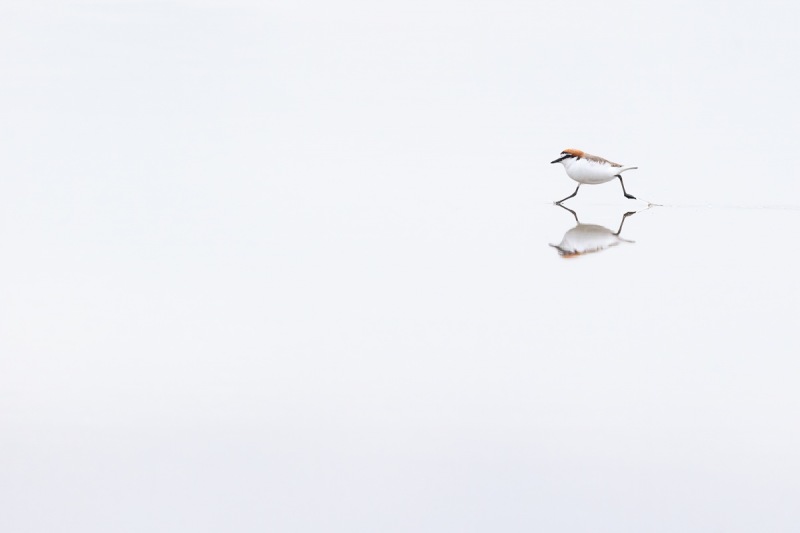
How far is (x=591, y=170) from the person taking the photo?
13.4 m

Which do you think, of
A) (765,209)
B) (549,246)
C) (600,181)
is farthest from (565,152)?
(549,246)

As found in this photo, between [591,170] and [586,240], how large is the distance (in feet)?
9.11

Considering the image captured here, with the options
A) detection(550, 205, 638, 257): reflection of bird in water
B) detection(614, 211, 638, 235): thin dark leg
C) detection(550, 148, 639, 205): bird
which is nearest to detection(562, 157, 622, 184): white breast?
detection(550, 148, 639, 205): bird

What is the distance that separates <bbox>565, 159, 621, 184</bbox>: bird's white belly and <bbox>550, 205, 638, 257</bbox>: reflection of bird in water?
1.39m

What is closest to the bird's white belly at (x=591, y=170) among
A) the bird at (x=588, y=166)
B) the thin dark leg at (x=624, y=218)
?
the bird at (x=588, y=166)

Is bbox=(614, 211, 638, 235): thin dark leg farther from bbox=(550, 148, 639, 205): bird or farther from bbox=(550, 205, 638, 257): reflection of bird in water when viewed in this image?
bbox=(550, 148, 639, 205): bird

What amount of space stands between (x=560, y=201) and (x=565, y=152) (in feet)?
3.16

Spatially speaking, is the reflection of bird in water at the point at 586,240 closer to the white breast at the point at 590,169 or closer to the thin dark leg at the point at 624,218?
the thin dark leg at the point at 624,218

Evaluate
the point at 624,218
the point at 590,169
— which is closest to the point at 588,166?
the point at 590,169

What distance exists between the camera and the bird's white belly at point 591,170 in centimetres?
1338

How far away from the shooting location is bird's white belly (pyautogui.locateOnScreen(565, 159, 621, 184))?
13375mm

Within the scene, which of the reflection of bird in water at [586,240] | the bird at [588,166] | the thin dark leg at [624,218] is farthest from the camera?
the bird at [588,166]

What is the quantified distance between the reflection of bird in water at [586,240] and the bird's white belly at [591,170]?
139cm

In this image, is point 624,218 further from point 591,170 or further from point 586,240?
point 586,240
